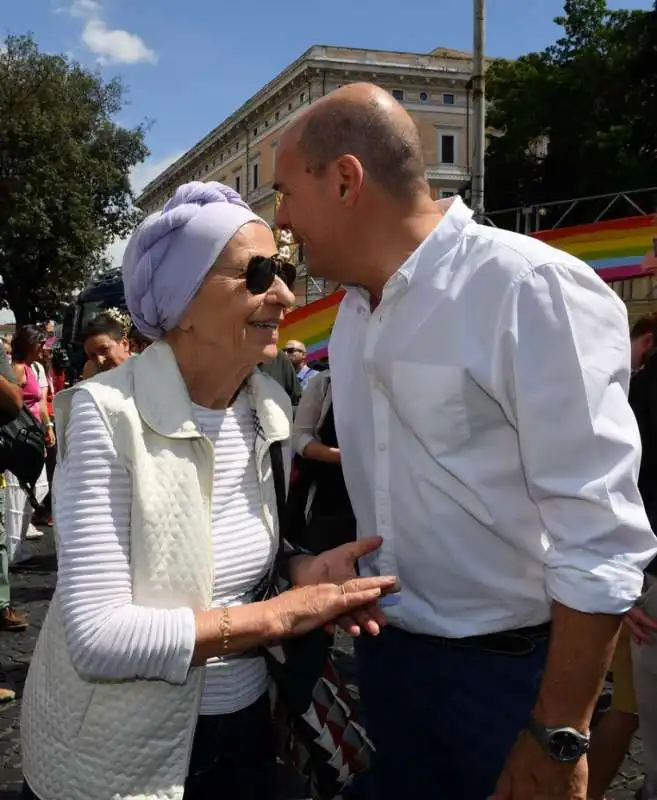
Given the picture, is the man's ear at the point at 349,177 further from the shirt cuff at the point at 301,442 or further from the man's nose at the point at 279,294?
the shirt cuff at the point at 301,442

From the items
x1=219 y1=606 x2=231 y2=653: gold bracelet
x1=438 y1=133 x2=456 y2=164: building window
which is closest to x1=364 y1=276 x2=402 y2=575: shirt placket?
x1=219 y1=606 x2=231 y2=653: gold bracelet

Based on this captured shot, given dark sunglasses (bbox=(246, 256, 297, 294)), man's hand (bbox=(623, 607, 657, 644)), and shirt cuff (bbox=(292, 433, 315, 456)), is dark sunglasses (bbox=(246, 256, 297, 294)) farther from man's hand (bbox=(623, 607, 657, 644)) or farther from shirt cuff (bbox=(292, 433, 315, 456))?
shirt cuff (bbox=(292, 433, 315, 456))

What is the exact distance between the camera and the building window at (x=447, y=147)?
5375 centimetres

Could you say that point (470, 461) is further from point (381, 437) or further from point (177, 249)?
point (177, 249)

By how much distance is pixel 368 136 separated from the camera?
5.34 feet

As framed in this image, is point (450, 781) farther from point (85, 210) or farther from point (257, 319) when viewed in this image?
point (85, 210)

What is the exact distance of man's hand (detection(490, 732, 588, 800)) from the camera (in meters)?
1.42

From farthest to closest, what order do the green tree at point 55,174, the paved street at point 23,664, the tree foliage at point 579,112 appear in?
the green tree at point 55,174
the tree foliage at point 579,112
the paved street at point 23,664

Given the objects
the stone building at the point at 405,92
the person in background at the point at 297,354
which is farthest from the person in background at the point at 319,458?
the stone building at the point at 405,92

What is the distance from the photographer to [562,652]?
140 cm

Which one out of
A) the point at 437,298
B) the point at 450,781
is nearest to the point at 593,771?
the point at 450,781

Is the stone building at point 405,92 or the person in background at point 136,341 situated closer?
the person in background at point 136,341

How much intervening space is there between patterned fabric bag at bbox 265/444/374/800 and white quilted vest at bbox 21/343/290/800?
24 cm

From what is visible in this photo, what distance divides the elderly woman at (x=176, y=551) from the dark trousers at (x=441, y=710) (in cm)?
25
